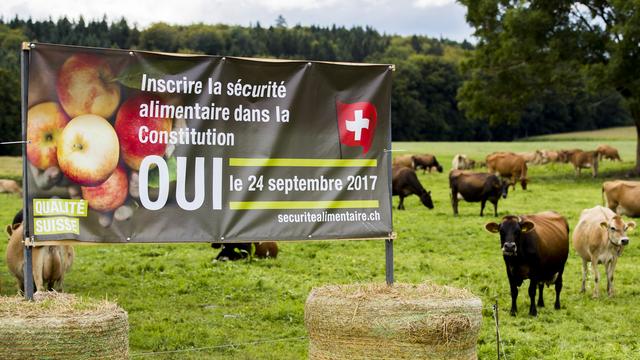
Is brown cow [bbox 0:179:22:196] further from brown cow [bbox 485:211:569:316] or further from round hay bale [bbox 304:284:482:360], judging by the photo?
round hay bale [bbox 304:284:482:360]

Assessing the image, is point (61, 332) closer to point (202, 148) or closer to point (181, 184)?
point (181, 184)

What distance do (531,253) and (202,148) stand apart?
7.22 metres

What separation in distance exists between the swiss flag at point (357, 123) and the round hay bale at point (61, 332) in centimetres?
250

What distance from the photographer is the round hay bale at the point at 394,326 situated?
679cm

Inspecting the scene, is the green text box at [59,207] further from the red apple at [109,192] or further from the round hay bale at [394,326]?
the round hay bale at [394,326]

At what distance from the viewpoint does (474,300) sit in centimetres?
717

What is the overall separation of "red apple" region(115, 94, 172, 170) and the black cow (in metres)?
20.6

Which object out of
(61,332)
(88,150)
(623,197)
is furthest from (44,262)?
(623,197)

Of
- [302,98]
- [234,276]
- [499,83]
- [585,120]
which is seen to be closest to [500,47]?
[499,83]

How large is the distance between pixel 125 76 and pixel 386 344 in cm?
296

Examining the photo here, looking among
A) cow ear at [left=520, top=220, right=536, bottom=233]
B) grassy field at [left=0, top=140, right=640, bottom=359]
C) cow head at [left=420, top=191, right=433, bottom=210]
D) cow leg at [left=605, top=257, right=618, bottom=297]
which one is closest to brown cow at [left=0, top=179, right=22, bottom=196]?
cow head at [left=420, top=191, right=433, bottom=210]

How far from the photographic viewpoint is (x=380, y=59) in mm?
138625

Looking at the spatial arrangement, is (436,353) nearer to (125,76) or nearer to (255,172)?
(255,172)

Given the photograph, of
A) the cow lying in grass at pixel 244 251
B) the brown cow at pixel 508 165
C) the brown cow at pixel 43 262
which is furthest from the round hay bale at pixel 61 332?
the brown cow at pixel 508 165
